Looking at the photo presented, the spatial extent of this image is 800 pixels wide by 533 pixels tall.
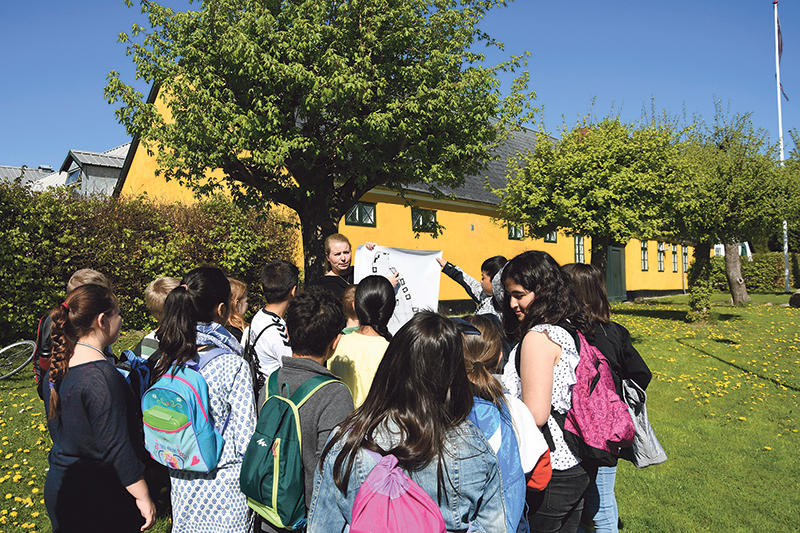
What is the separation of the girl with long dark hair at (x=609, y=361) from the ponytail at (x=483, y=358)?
67 centimetres

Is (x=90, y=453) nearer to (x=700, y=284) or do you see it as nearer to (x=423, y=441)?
(x=423, y=441)

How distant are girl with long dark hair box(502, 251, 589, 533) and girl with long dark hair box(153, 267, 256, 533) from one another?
1381 mm

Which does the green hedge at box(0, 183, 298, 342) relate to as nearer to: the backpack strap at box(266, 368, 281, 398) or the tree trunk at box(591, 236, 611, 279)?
the tree trunk at box(591, 236, 611, 279)

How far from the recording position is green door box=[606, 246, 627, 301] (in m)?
26.3

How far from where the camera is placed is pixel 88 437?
Answer: 93.4 inches

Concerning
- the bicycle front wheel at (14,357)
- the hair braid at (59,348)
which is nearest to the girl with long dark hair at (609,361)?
the hair braid at (59,348)

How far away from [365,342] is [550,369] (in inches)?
41.7

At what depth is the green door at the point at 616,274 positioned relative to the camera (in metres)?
26.3

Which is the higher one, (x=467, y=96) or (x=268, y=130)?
(x=467, y=96)

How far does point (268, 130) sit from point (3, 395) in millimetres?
5936

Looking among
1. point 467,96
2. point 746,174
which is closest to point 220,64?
point 467,96

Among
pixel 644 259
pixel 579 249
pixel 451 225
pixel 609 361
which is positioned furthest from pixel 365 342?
pixel 644 259

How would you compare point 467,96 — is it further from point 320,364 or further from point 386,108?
point 320,364

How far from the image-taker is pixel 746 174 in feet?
50.9
